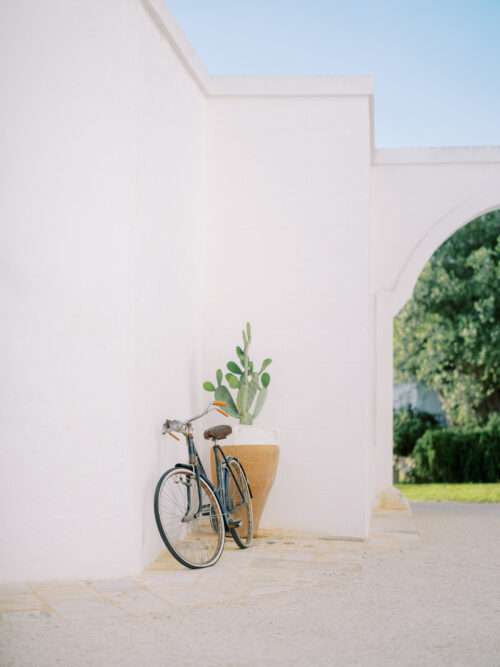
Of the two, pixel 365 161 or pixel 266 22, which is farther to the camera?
pixel 266 22

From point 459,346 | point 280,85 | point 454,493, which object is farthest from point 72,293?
point 459,346

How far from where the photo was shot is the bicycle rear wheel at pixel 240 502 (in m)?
6.34

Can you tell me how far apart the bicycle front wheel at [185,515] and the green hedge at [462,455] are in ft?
29.5

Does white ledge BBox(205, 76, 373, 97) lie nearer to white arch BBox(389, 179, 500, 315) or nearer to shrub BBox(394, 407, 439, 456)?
white arch BBox(389, 179, 500, 315)

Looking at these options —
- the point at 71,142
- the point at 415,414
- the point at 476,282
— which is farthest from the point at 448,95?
the point at 71,142

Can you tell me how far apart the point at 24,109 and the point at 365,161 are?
2801 mm

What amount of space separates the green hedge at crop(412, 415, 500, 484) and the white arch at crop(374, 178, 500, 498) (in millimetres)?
5759

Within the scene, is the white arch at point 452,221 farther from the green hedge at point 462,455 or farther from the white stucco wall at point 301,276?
the green hedge at point 462,455

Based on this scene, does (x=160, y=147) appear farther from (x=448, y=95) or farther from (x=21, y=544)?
(x=448, y=95)

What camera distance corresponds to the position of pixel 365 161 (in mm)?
7305

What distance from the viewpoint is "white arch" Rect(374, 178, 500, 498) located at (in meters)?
8.92

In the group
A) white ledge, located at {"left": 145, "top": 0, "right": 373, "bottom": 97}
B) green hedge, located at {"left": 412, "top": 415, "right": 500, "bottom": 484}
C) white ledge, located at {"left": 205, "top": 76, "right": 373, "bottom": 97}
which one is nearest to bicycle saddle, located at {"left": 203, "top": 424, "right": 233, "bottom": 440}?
white ledge, located at {"left": 145, "top": 0, "right": 373, "bottom": 97}

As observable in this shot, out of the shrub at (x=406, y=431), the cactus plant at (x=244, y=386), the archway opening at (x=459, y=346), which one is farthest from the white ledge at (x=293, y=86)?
the shrub at (x=406, y=431)

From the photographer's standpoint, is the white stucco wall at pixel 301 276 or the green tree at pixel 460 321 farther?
the green tree at pixel 460 321
